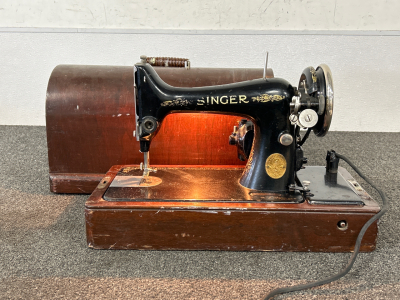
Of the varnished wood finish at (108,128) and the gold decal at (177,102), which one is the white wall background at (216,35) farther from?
the gold decal at (177,102)

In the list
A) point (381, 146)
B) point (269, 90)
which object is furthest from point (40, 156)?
point (381, 146)

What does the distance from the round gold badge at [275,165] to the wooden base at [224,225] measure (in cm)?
10

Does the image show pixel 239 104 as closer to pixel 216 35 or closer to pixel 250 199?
pixel 250 199

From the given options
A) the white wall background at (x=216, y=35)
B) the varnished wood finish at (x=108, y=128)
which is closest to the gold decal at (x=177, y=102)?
the varnished wood finish at (x=108, y=128)

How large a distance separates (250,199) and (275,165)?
0.13m

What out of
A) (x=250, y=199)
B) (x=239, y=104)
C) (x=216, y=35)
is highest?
(x=216, y=35)

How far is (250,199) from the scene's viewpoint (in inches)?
45.1

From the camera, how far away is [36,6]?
2.46m

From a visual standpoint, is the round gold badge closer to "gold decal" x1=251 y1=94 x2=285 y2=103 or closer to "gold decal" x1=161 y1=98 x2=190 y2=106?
"gold decal" x1=251 y1=94 x2=285 y2=103

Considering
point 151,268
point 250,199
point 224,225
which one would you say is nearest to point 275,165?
point 250,199

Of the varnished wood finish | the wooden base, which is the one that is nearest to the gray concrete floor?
the wooden base

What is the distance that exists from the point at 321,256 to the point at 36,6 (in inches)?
85.8

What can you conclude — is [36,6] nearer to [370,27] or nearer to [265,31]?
[265,31]

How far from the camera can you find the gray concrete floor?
995 mm
